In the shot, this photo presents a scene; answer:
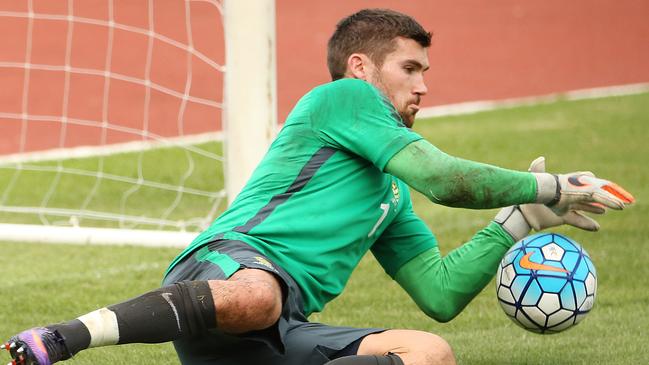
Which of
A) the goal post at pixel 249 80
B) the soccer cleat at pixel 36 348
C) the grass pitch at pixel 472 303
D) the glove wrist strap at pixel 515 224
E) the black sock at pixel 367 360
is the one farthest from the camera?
the goal post at pixel 249 80

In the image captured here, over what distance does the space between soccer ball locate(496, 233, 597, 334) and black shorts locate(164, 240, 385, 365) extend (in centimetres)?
70

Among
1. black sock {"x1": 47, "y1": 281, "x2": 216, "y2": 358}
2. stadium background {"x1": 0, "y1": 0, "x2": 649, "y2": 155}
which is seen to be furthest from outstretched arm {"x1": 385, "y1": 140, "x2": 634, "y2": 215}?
stadium background {"x1": 0, "y1": 0, "x2": 649, "y2": 155}

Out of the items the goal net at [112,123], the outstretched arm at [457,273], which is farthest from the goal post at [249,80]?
the outstretched arm at [457,273]

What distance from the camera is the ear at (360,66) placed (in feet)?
14.6

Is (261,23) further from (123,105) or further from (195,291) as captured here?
(123,105)

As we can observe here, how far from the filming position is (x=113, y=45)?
14938 mm

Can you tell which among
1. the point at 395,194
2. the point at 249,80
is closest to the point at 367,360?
the point at 395,194

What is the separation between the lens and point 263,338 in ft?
13.1

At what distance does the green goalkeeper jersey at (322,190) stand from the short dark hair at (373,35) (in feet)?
0.66

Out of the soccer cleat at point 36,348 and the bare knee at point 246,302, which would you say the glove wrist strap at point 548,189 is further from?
the soccer cleat at point 36,348

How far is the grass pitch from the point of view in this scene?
17.1 feet

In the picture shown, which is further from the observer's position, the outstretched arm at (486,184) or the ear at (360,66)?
the ear at (360,66)

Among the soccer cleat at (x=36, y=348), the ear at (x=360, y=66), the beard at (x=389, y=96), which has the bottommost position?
the soccer cleat at (x=36, y=348)

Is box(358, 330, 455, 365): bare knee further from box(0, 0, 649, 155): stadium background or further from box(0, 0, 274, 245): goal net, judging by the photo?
box(0, 0, 649, 155): stadium background
